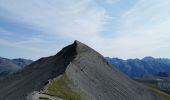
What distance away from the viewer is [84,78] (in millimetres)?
103250

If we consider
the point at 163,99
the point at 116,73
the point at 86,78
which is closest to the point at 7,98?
the point at 86,78

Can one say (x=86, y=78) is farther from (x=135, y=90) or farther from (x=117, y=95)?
(x=135, y=90)

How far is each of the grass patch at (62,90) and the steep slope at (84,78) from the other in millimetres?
3177

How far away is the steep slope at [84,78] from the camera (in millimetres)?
97606

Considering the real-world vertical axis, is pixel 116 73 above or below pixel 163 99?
above

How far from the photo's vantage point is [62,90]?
85.1m

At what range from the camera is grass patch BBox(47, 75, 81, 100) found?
263 ft

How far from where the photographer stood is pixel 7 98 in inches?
3903

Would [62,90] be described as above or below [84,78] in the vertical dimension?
below

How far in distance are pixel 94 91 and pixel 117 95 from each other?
11121 millimetres

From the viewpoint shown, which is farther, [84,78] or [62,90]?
[84,78]

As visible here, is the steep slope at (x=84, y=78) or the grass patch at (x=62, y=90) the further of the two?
the steep slope at (x=84, y=78)

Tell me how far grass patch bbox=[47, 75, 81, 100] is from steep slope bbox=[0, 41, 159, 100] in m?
3.18

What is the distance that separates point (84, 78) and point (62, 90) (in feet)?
62.9
